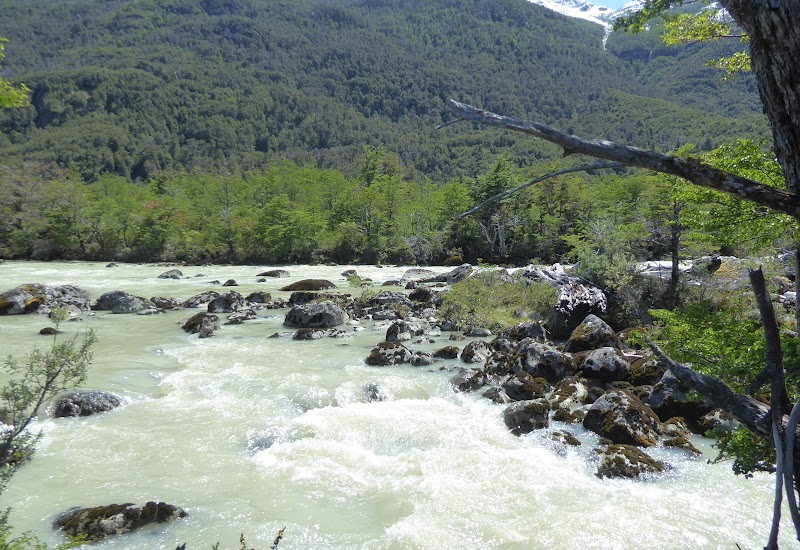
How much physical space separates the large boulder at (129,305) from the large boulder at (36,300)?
1.46m

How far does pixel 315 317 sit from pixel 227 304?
6.14 metres

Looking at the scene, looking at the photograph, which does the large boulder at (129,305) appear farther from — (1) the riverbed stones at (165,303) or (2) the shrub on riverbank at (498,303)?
(2) the shrub on riverbank at (498,303)

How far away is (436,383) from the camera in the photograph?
12227 mm

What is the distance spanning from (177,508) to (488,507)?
4378 millimetres

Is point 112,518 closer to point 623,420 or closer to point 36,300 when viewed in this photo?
point 623,420

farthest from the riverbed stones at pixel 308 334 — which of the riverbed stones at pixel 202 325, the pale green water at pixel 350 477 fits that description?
the pale green water at pixel 350 477

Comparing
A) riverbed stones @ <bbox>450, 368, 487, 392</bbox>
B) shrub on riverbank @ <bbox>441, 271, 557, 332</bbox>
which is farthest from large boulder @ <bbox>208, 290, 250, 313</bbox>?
riverbed stones @ <bbox>450, 368, 487, 392</bbox>

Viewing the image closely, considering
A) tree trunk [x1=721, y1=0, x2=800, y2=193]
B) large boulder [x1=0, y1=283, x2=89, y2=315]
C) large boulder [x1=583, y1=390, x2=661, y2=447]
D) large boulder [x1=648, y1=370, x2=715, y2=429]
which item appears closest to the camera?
tree trunk [x1=721, y1=0, x2=800, y2=193]

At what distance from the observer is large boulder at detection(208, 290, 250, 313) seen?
22.3 meters

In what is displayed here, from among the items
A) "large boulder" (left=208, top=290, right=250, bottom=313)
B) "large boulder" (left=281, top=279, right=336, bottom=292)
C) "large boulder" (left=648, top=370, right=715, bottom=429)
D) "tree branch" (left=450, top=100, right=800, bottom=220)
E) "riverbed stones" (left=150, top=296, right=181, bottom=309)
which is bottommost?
"large boulder" (left=281, top=279, right=336, bottom=292)

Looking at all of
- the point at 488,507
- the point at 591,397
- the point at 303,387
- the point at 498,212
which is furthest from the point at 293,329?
the point at 498,212

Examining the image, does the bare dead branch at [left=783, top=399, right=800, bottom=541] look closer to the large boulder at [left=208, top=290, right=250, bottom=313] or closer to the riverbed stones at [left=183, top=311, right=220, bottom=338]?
the riverbed stones at [left=183, top=311, right=220, bottom=338]

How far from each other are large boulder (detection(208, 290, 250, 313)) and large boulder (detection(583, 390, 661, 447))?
54.4ft

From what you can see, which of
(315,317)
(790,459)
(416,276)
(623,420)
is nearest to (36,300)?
(315,317)
